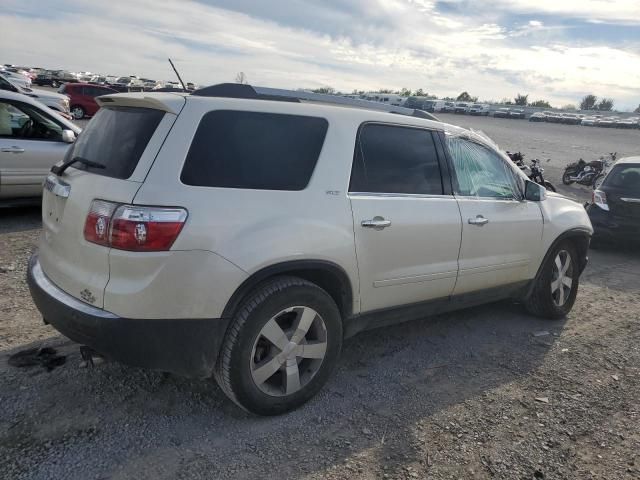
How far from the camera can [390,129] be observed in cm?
366

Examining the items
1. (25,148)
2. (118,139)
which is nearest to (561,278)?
(118,139)

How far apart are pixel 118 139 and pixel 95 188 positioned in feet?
1.14

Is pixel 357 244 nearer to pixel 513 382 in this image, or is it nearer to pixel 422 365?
pixel 422 365

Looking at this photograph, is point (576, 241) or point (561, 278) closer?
point (561, 278)

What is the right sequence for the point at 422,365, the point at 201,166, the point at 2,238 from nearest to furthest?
the point at 201,166
the point at 422,365
the point at 2,238

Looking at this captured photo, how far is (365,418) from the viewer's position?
10.6 ft

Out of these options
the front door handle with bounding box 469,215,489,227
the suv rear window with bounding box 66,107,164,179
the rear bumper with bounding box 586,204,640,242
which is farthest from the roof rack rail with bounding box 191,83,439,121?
the rear bumper with bounding box 586,204,640,242

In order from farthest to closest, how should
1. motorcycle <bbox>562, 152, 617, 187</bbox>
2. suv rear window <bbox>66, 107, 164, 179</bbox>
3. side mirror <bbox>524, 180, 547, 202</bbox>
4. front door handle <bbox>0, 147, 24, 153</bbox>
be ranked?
motorcycle <bbox>562, 152, 617, 187</bbox> < front door handle <bbox>0, 147, 24, 153</bbox> < side mirror <bbox>524, 180, 547, 202</bbox> < suv rear window <bbox>66, 107, 164, 179</bbox>

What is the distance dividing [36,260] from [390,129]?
2469 mm

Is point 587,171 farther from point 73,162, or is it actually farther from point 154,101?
point 73,162

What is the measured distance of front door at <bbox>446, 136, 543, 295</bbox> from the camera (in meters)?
4.04

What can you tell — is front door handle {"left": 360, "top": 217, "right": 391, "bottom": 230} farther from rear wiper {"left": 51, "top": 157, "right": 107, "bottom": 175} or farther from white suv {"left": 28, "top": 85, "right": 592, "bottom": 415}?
rear wiper {"left": 51, "top": 157, "right": 107, "bottom": 175}

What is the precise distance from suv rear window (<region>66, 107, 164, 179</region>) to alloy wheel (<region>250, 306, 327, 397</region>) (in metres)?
1.16

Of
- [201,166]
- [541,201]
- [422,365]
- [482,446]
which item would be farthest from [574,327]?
[201,166]
